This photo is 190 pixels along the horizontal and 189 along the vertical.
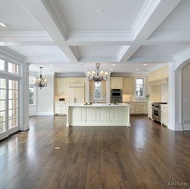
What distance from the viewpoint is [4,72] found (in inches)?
202

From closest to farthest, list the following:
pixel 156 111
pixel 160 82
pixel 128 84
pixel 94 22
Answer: pixel 94 22 < pixel 160 82 < pixel 156 111 < pixel 128 84

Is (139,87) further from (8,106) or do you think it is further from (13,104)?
(8,106)

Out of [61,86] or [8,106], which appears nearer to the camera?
[8,106]

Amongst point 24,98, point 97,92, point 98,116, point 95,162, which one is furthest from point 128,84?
point 95,162

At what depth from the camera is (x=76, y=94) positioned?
10914 mm

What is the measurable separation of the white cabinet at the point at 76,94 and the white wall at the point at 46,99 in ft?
4.30

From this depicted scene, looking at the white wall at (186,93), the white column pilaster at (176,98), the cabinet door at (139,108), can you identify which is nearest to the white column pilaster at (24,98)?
the white column pilaster at (176,98)

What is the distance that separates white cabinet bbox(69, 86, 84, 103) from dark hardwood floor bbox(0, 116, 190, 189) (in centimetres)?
572

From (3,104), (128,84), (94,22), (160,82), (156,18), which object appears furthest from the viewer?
(128,84)

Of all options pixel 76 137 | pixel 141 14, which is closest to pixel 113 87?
pixel 76 137

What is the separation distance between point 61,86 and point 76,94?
129 cm

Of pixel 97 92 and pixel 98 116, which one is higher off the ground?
pixel 97 92

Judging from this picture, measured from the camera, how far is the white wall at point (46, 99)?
1098cm

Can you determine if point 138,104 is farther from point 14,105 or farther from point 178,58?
point 14,105
